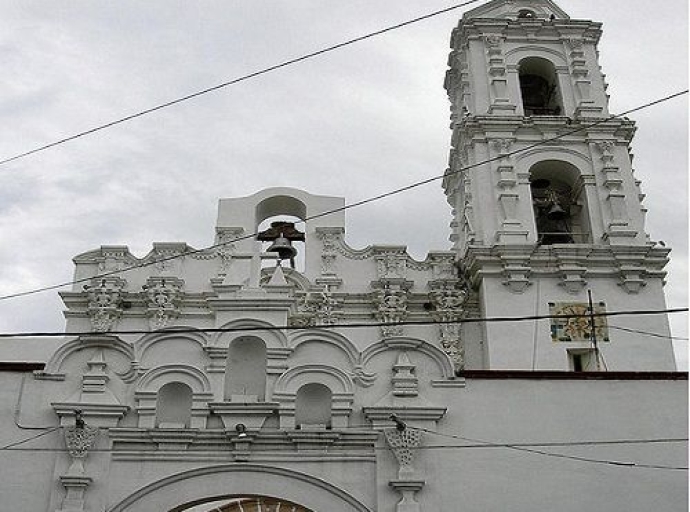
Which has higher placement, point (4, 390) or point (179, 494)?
point (4, 390)

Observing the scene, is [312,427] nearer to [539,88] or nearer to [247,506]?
[247,506]

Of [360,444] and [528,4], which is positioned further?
[528,4]

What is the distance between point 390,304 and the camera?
20.2 m

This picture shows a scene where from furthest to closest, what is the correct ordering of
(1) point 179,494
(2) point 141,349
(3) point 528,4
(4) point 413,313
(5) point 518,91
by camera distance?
(3) point 528,4
(5) point 518,91
(4) point 413,313
(2) point 141,349
(1) point 179,494

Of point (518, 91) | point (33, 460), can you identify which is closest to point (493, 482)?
point (33, 460)

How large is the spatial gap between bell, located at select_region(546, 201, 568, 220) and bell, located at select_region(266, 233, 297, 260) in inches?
285

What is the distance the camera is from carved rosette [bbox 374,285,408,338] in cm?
2008

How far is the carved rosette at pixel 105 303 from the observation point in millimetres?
19797

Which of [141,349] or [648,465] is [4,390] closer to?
[141,349]

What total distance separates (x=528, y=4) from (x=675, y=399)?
17.2 meters

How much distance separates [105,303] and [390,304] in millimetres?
6561

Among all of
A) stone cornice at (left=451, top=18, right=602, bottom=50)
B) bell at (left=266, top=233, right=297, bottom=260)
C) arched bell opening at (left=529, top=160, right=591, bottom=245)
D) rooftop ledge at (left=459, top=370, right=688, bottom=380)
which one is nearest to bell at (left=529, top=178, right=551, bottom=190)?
arched bell opening at (left=529, top=160, right=591, bottom=245)

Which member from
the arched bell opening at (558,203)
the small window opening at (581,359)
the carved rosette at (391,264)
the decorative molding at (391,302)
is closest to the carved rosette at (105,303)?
the decorative molding at (391,302)

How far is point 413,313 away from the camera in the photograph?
2050cm
